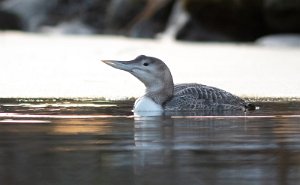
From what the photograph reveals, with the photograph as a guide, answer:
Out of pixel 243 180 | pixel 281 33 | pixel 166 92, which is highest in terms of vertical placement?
pixel 281 33

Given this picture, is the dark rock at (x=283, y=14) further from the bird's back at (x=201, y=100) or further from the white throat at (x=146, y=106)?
the white throat at (x=146, y=106)

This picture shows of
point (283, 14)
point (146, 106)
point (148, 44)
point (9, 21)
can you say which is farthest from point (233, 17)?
point (146, 106)

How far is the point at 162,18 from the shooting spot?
4800 centimetres

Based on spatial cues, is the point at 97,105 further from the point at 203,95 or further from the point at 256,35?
the point at 256,35

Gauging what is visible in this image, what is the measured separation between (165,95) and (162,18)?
1317 inches

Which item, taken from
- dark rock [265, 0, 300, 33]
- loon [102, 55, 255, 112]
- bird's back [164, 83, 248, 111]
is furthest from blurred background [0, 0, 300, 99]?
loon [102, 55, 255, 112]

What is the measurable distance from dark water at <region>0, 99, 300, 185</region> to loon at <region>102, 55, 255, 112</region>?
41 centimetres

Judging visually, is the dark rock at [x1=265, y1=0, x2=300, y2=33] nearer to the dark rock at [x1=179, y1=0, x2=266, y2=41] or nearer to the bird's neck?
the dark rock at [x1=179, y1=0, x2=266, y2=41]

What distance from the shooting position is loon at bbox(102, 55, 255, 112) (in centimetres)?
1449

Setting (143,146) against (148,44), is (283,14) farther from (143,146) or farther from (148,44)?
(143,146)

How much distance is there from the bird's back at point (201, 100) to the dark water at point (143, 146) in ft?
1.32

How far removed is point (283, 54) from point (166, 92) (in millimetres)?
16708

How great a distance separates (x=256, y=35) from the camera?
42.1 metres

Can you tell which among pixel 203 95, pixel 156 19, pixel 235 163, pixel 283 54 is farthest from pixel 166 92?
pixel 156 19
